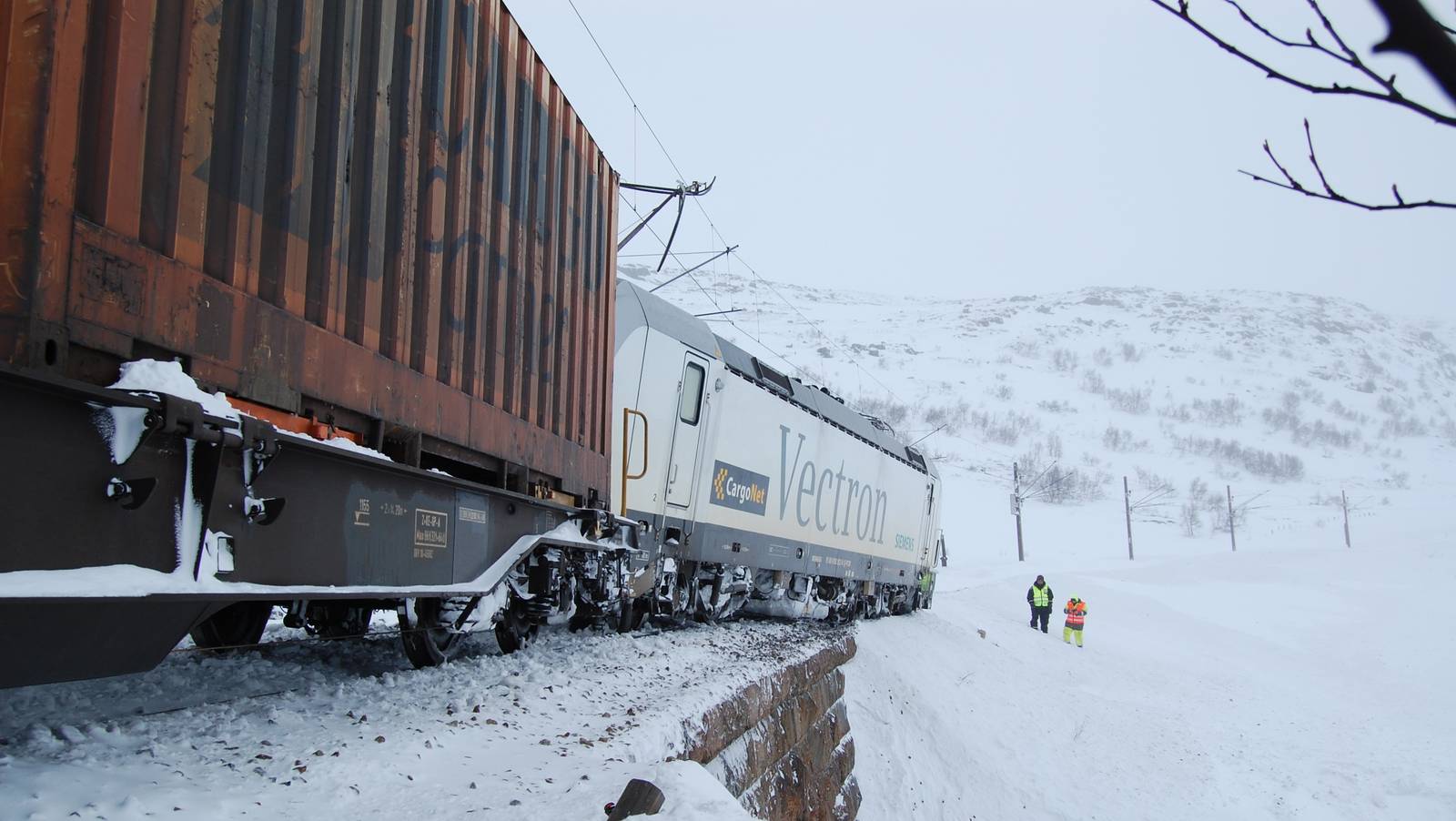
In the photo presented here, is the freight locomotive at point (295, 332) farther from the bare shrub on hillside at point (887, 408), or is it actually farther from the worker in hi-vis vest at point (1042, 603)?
the bare shrub on hillside at point (887, 408)

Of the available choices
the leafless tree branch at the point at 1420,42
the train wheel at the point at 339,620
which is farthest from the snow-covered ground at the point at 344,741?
the leafless tree branch at the point at 1420,42

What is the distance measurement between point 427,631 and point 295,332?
2865mm

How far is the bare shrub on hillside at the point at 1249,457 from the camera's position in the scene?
285 feet

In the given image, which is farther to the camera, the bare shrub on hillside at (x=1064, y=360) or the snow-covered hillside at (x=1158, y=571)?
the bare shrub on hillside at (x=1064, y=360)

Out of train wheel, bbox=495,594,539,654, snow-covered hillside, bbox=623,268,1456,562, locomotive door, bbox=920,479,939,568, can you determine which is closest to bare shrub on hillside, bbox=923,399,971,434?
snow-covered hillside, bbox=623,268,1456,562

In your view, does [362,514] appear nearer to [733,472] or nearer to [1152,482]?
[733,472]

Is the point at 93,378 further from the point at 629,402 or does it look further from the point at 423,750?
the point at 629,402

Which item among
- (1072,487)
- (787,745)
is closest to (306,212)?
(787,745)

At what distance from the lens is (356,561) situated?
404 cm

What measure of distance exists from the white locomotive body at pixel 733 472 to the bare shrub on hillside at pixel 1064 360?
112 metres

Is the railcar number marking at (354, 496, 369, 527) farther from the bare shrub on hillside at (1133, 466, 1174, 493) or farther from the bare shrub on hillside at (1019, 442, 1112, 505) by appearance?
the bare shrub on hillside at (1133, 466, 1174, 493)

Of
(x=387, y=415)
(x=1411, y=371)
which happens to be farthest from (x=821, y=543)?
(x=1411, y=371)

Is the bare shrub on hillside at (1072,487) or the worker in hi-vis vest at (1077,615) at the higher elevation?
the bare shrub on hillside at (1072,487)

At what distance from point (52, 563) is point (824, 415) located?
11593 millimetres
